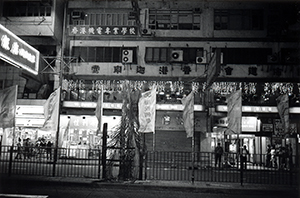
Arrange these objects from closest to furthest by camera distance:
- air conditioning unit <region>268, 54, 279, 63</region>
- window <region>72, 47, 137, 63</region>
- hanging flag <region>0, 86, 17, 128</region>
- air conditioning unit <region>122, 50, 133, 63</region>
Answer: hanging flag <region>0, 86, 17, 128</region> < air conditioning unit <region>268, 54, 279, 63</region> < air conditioning unit <region>122, 50, 133, 63</region> < window <region>72, 47, 137, 63</region>

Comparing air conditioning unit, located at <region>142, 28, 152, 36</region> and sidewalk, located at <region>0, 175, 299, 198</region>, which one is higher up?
air conditioning unit, located at <region>142, 28, 152, 36</region>

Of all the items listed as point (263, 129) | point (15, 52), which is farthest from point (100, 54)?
point (15, 52)

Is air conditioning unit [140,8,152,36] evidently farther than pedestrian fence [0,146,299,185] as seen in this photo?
Yes

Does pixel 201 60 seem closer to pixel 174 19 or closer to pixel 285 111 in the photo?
pixel 174 19

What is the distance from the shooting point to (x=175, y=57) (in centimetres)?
2512

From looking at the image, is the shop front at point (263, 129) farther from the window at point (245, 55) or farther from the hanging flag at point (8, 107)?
the hanging flag at point (8, 107)

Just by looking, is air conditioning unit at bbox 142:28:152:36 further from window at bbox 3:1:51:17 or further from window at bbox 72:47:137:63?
window at bbox 3:1:51:17

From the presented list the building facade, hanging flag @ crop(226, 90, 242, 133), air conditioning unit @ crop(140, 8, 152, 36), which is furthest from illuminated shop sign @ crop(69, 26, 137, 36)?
hanging flag @ crop(226, 90, 242, 133)

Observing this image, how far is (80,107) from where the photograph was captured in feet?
84.3

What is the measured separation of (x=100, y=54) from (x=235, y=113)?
15.9m

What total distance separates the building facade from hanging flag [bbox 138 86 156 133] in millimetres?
12423

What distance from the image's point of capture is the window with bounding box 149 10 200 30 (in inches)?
1033

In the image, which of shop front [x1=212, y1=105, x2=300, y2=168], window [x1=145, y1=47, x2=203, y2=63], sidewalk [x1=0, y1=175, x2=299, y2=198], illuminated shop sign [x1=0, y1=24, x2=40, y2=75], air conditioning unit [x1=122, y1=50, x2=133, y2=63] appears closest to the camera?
illuminated shop sign [x1=0, y1=24, x2=40, y2=75]

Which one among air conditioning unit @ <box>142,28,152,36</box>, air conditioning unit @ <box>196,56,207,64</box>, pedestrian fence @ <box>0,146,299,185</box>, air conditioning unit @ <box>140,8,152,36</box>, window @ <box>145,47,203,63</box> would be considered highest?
air conditioning unit @ <box>140,8,152,36</box>
